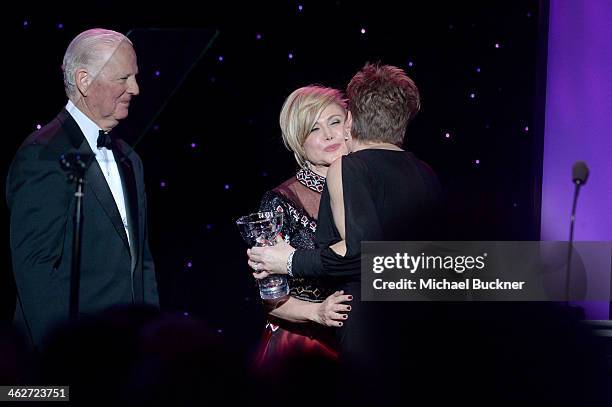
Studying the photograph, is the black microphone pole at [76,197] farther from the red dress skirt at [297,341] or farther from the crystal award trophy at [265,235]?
the red dress skirt at [297,341]

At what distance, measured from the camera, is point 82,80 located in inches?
80.6

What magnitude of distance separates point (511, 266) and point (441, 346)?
55cm

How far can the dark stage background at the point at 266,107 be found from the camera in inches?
120

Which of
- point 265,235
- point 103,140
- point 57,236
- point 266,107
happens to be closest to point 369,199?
point 265,235

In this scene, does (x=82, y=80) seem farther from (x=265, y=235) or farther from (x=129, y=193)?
(x=265, y=235)

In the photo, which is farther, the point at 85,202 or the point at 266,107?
the point at 266,107

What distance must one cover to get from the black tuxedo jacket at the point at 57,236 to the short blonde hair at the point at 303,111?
2.00 feet

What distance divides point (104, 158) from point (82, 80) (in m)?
0.22

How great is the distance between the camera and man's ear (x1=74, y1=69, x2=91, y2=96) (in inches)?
80.1

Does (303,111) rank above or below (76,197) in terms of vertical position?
above

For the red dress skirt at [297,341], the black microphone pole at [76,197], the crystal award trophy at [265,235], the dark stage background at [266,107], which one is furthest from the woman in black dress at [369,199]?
the dark stage background at [266,107]

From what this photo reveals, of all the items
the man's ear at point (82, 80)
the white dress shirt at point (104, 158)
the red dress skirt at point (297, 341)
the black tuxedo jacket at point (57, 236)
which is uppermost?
the man's ear at point (82, 80)

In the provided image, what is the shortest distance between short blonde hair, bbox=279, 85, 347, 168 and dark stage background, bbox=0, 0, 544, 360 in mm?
594

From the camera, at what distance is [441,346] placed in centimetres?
156
